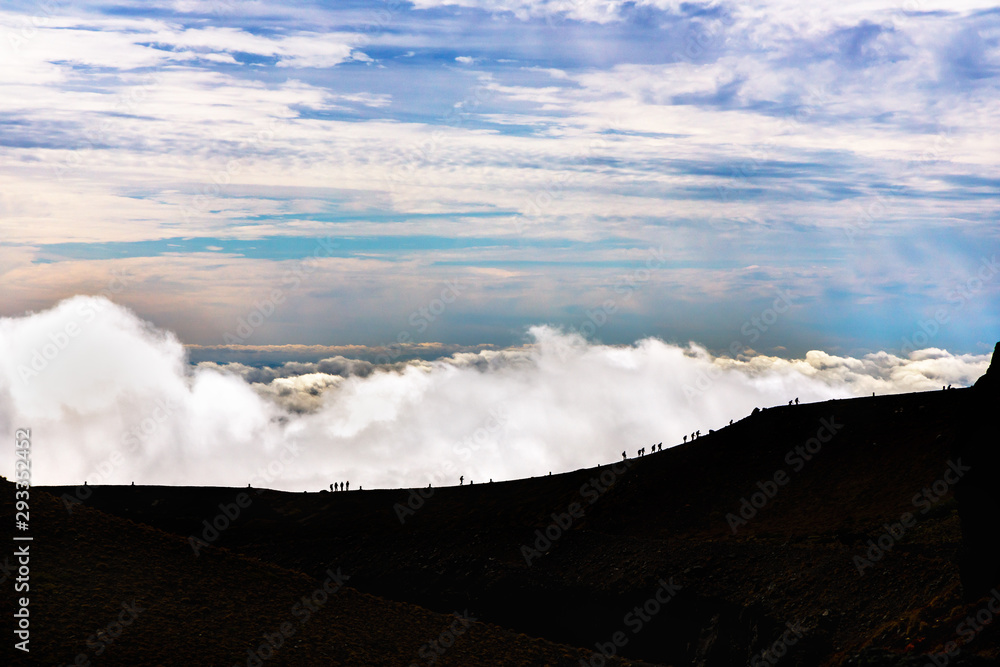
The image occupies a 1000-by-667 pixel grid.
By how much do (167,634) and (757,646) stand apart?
30314mm

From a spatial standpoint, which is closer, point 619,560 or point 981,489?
point 981,489

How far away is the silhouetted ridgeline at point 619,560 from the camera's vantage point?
31.5 m

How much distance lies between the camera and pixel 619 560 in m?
49.8

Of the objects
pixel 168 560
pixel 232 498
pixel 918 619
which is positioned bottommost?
pixel 232 498

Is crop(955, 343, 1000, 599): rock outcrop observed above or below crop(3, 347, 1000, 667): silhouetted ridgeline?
above

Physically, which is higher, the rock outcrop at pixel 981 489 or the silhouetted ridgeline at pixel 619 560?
the rock outcrop at pixel 981 489

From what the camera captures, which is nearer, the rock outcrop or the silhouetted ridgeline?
the rock outcrop

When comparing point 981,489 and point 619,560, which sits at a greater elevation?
point 981,489

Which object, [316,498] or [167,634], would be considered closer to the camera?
[167,634]

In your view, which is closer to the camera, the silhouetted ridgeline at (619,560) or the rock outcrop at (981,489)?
the rock outcrop at (981,489)

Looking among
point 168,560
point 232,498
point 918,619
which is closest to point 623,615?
point 918,619

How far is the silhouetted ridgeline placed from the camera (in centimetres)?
3155

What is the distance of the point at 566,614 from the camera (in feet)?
153

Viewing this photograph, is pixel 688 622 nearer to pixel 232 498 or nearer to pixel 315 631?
pixel 315 631
